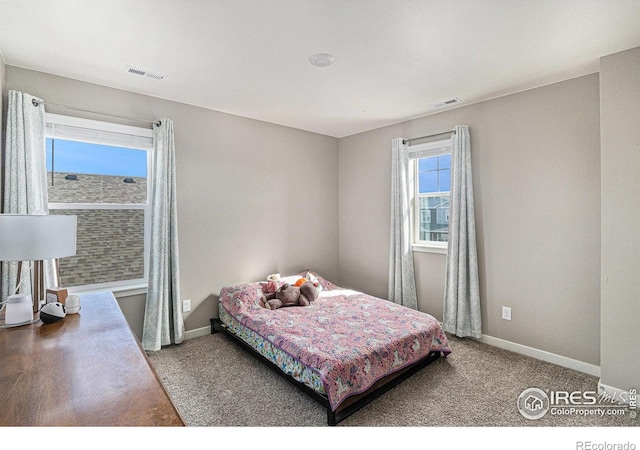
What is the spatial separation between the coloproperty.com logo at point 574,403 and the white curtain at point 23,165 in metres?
3.67

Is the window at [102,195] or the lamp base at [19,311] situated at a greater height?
the window at [102,195]

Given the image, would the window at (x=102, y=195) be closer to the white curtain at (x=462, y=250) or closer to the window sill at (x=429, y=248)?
the window sill at (x=429, y=248)

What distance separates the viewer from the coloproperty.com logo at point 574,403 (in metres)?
2.11

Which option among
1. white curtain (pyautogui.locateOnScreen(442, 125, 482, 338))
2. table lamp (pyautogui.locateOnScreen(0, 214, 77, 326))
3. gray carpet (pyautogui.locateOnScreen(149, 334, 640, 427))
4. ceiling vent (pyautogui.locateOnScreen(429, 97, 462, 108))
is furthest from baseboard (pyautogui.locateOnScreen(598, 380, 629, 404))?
table lamp (pyautogui.locateOnScreen(0, 214, 77, 326))

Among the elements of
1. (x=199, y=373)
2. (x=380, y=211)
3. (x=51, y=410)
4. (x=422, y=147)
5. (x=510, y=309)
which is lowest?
(x=199, y=373)

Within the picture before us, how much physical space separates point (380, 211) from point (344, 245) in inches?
32.4

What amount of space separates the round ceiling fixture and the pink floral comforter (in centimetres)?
209

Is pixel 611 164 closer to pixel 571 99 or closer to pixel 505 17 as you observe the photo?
pixel 571 99

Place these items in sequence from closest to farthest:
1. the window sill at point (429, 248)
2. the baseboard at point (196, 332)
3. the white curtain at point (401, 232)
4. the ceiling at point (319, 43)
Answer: the ceiling at point (319, 43) → the baseboard at point (196, 332) → the window sill at point (429, 248) → the white curtain at point (401, 232)

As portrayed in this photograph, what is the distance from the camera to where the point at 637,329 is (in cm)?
214

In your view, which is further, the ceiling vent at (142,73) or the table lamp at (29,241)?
the ceiling vent at (142,73)

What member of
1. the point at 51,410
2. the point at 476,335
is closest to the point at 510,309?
the point at 476,335

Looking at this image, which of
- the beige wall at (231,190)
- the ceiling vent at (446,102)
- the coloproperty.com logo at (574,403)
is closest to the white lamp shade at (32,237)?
the beige wall at (231,190)

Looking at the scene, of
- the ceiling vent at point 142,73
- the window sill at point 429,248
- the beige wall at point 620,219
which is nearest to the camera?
the beige wall at point 620,219
